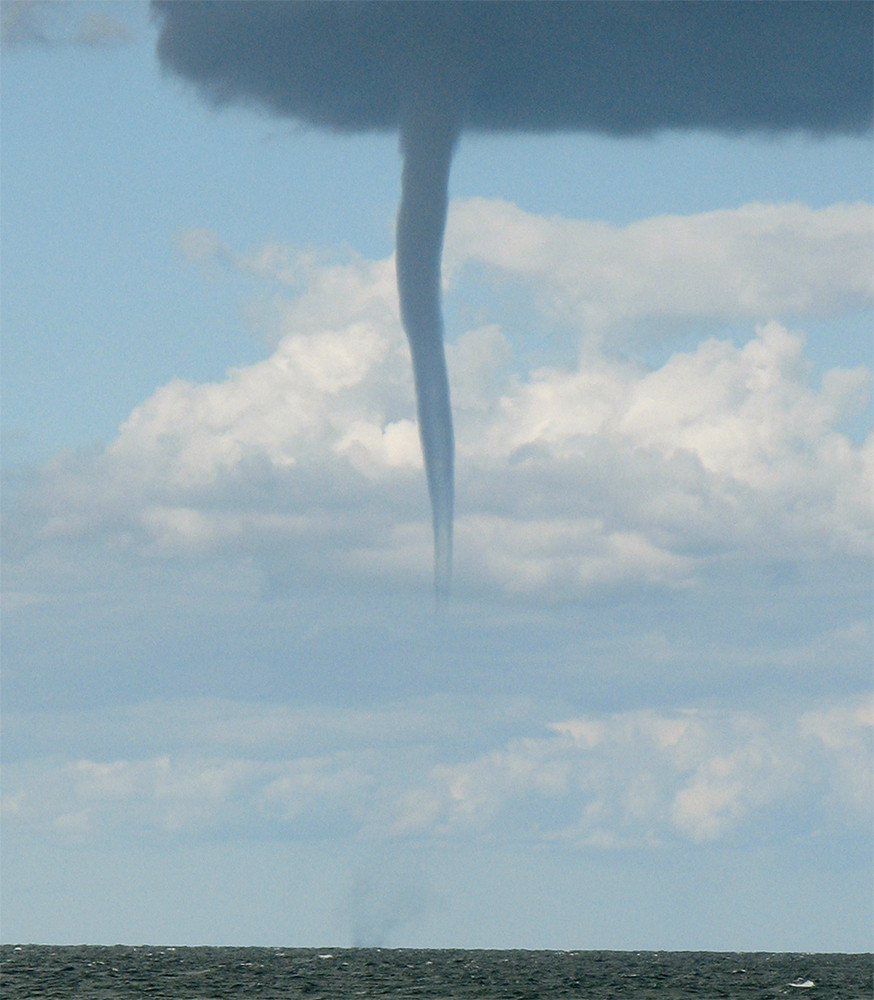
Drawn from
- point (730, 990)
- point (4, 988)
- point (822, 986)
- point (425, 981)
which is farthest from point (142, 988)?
point (822, 986)

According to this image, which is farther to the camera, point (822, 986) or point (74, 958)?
point (74, 958)

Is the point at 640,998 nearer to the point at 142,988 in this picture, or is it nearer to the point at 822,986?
the point at 822,986

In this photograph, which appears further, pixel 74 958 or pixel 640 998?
pixel 74 958

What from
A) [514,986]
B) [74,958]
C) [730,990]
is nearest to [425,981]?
[514,986]

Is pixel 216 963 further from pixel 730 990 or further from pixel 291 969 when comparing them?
pixel 730 990

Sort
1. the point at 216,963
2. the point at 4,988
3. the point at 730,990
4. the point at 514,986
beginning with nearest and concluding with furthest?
the point at 4,988 → the point at 730,990 → the point at 514,986 → the point at 216,963

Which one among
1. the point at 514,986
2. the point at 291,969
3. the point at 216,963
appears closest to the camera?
the point at 514,986
